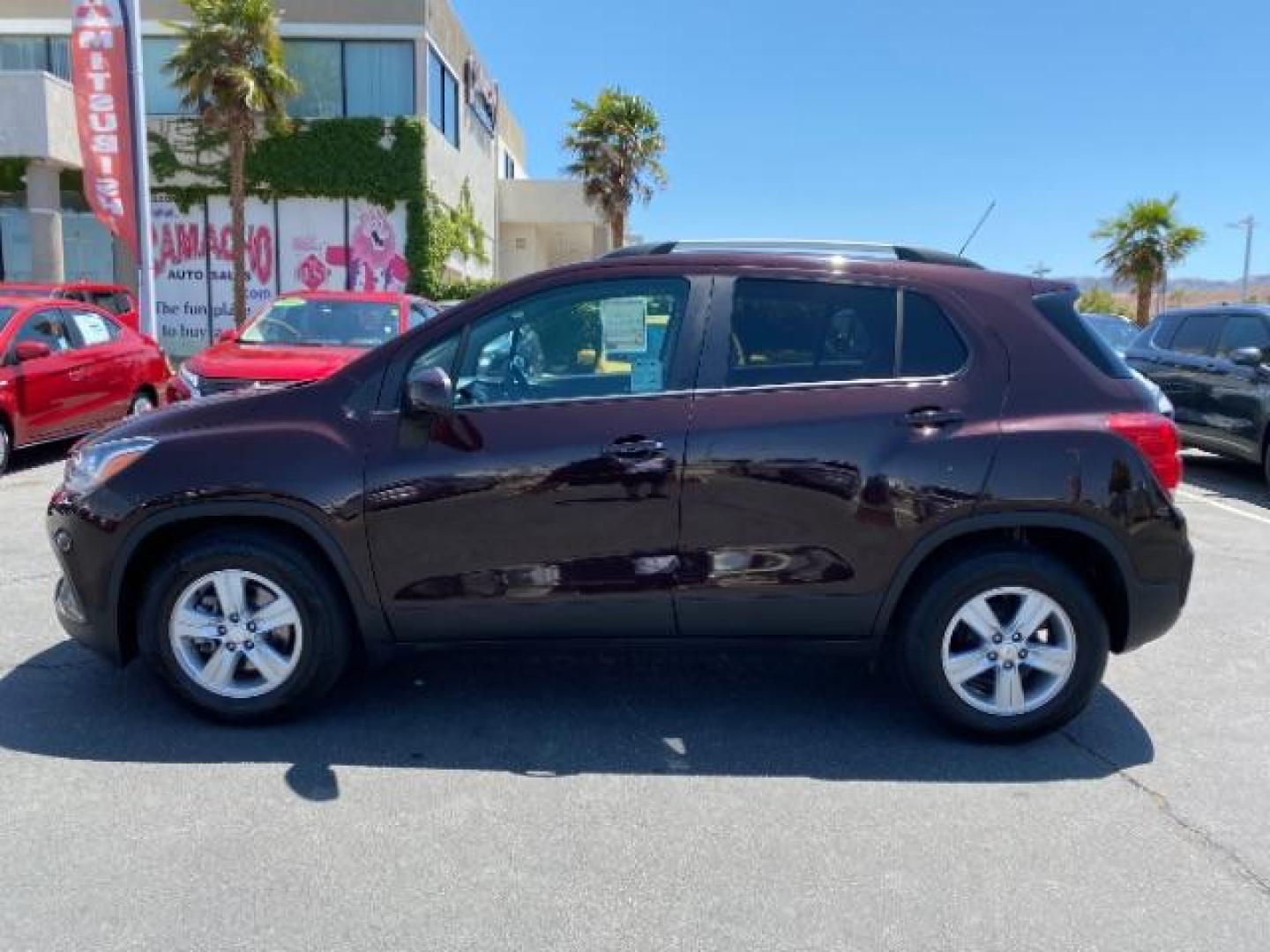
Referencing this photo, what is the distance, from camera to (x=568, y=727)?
387 cm

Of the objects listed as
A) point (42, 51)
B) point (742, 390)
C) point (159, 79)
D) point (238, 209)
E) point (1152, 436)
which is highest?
point (42, 51)

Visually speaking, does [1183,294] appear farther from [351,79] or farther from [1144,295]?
[351,79]

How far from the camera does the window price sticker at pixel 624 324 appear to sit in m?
3.82

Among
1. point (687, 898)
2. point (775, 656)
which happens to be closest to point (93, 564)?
point (687, 898)

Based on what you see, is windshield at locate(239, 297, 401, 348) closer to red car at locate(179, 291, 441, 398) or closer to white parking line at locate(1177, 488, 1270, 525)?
red car at locate(179, 291, 441, 398)

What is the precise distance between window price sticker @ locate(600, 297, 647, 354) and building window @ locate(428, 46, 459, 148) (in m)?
21.6

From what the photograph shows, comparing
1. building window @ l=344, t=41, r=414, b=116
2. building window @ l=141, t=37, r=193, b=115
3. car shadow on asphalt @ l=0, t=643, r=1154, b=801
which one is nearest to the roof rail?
car shadow on asphalt @ l=0, t=643, r=1154, b=801

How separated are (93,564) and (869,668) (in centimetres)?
325

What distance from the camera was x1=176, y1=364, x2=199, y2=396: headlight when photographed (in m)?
7.75

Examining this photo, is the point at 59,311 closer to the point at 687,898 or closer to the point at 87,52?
the point at 87,52

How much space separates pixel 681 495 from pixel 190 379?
221 inches

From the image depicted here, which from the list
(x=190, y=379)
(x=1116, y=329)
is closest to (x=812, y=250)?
(x=190, y=379)

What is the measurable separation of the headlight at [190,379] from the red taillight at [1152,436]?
6582 mm

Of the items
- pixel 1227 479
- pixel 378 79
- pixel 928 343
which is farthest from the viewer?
pixel 378 79
